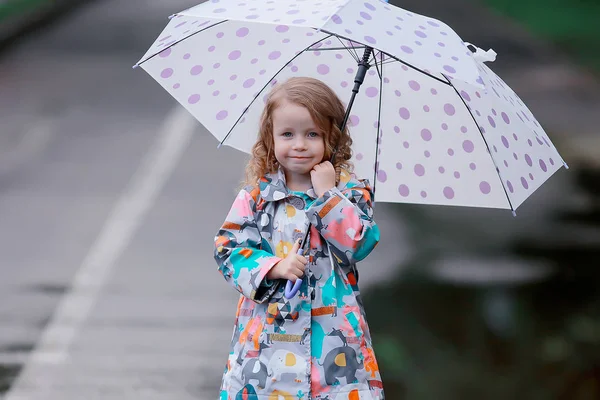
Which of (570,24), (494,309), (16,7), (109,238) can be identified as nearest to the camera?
(494,309)

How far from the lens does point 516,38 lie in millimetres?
17859

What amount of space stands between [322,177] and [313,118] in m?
0.20

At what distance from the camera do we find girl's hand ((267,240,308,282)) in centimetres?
362

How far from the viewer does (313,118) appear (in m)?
3.81

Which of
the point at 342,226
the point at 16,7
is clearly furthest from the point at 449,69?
the point at 16,7

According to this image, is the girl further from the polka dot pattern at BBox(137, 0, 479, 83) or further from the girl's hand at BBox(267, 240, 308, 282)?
the polka dot pattern at BBox(137, 0, 479, 83)

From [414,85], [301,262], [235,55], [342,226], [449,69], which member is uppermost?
[235,55]

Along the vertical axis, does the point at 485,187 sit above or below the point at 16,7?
below

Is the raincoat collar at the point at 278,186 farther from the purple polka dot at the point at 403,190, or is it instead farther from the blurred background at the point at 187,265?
the blurred background at the point at 187,265

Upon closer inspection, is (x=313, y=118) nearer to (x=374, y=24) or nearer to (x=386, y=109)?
(x=374, y=24)

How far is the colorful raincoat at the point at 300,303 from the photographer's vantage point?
367 centimetres

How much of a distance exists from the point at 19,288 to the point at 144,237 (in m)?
1.45

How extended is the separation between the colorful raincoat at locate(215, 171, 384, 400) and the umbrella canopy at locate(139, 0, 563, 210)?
0.70 metres

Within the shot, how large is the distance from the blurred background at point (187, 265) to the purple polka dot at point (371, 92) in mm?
1945
